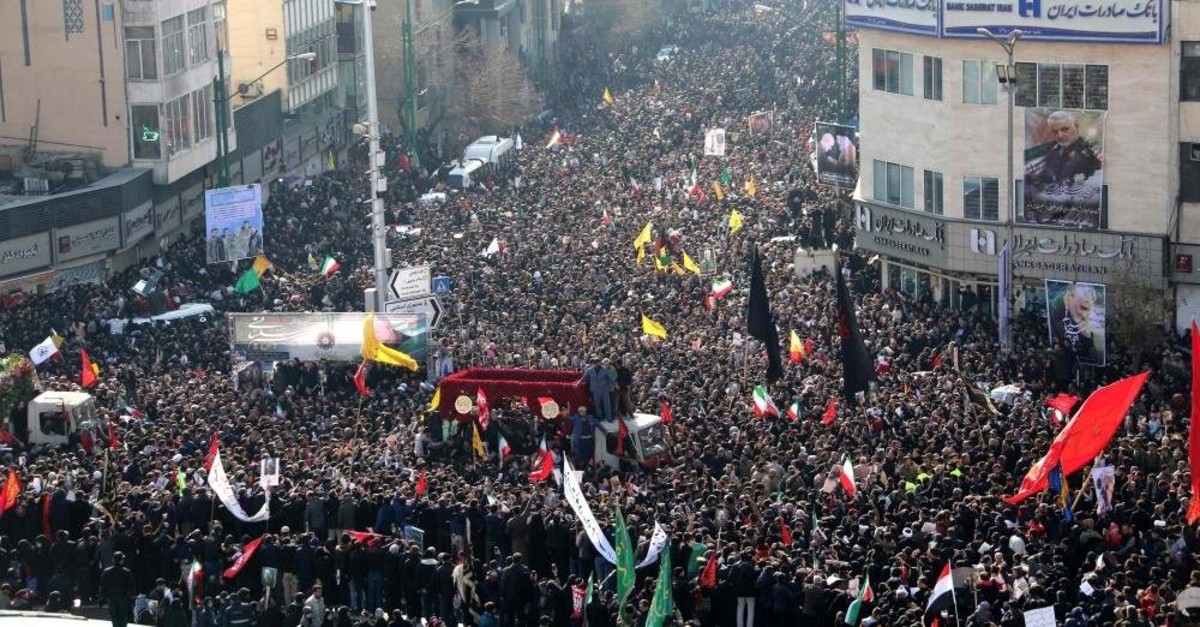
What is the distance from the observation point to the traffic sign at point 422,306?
47.3 meters

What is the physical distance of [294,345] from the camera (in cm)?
4678

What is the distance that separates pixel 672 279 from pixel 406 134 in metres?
30.4

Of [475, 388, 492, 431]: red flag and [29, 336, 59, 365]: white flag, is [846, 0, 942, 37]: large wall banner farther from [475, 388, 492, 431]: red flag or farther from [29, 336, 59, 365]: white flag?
[29, 336, 59, 365]: white flag

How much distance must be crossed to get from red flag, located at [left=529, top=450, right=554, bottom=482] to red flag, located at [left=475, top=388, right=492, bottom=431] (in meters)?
1.95

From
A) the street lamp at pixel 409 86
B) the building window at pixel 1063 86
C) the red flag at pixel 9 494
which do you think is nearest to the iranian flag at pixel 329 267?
the building window at pixel 1063 86

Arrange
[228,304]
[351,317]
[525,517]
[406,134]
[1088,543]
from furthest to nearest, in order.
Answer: [406,134] → [228,304] → [351,317] → [525,517] → [1088,543]

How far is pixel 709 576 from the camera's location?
99.2 feet

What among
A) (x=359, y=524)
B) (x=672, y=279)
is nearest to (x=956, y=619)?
(x=359, y=524)

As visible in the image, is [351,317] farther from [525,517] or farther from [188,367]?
[525,517]

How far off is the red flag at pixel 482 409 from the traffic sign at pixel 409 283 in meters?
8.73

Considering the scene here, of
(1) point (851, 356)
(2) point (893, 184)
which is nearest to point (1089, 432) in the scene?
(1) point (851, 356)

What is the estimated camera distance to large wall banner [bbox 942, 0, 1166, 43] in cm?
5125

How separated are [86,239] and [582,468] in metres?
25.9

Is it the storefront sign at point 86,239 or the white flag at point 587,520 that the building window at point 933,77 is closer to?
the storefront sign at point 86,239
